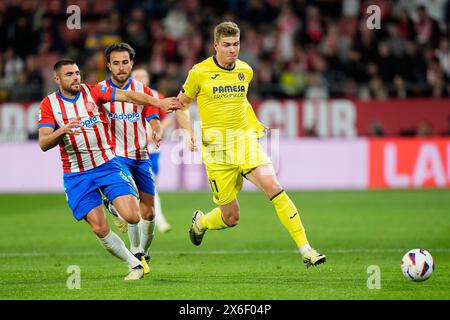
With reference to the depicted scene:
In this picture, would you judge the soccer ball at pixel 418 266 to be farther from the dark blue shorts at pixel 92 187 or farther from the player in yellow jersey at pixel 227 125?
the dark blue shorts at pixel 92 187

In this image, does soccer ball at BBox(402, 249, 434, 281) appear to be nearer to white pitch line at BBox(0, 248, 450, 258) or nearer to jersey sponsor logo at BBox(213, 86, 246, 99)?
jersey sponsor logo at BBox(213, 86, 246, 99)

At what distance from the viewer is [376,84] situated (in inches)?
838

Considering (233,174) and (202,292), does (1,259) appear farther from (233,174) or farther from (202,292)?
(202,292)

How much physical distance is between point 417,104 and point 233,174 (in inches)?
486

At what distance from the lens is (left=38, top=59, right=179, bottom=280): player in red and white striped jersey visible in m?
8.97

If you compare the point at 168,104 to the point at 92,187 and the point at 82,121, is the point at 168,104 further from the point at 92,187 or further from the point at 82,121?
the point at 92,187

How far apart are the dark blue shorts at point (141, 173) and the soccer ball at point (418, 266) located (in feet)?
9.84

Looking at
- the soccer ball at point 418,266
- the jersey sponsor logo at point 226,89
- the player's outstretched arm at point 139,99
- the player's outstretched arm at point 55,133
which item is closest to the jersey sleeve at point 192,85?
the jersey sponsor logo at point 226,89

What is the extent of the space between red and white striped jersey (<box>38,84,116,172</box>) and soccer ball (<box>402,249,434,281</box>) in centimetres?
300

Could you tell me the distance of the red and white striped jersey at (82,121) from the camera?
29.5 feet

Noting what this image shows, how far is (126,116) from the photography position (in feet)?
33.3

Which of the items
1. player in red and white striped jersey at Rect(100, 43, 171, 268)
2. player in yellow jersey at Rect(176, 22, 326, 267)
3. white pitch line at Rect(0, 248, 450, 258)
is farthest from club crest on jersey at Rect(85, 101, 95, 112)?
white pitch line at Rect(0, 248, 450, 258)

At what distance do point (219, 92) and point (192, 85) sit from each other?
11.1 inches
